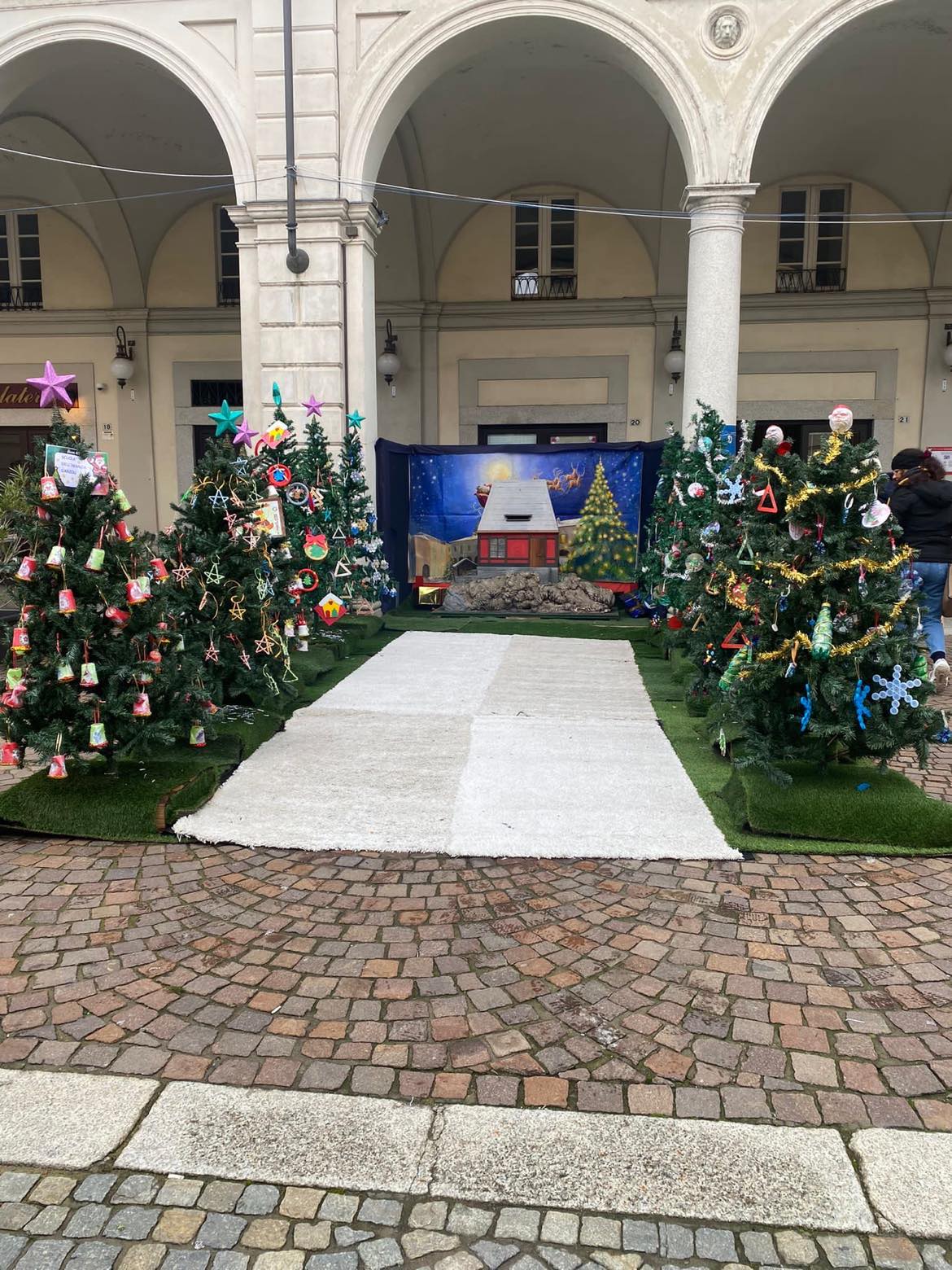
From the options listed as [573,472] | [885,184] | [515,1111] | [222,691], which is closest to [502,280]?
[573,472]

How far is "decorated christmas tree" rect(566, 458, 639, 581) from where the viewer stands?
37.3 ft

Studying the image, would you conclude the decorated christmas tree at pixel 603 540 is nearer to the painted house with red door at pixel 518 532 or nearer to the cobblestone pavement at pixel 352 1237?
the painted house with red door at pixel 518 532

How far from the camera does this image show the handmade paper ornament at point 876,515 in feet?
13.8

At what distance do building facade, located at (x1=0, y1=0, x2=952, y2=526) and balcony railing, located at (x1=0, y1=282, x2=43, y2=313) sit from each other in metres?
0.06

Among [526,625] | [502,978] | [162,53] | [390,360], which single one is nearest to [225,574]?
[502,978]

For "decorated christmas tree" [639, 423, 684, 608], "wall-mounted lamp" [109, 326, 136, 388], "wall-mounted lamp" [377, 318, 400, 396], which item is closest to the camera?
"decorated christmas tree" [639, 423, 684, 608]

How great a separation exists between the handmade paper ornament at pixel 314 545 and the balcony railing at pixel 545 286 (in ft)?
26.3

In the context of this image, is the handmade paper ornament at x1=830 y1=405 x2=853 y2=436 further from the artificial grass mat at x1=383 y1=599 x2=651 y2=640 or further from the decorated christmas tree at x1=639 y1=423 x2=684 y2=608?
the artificial grass mat at x1=383 y1=599 x2=651 y2=640

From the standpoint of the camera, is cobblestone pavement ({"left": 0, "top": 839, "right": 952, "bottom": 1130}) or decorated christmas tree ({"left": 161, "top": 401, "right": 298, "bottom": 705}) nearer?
cobblestone pavement ({"left": 0, "top": 839, "right": 952, "bottom": 1130})

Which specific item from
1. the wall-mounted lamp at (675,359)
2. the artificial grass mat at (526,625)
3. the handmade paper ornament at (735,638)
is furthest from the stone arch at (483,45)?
the handmade paper ornament at (735,638)

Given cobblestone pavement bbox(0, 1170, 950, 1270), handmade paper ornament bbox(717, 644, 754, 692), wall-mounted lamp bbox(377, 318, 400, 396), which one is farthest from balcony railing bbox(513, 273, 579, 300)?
cobblestone pavement bbox(0, 1170, 950, 1270)

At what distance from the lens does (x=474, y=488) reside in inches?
460

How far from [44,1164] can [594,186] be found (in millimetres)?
15068

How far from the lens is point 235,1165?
2.30 m
